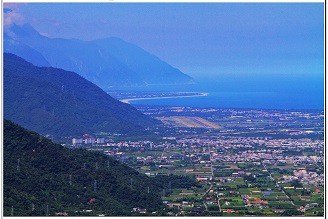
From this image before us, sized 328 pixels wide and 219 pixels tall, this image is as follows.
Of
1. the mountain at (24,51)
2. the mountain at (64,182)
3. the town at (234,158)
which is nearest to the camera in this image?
the mountain at (64,182)

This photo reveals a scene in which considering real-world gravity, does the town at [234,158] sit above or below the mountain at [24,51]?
below

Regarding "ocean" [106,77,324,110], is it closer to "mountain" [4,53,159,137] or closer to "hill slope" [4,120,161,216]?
"mountain" [4,53,159,137]

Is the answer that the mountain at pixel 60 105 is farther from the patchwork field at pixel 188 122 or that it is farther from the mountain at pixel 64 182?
the mountain at pixel 64 182

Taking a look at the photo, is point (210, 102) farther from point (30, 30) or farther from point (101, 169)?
point (101, 169)

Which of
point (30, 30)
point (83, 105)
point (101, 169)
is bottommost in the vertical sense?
point (101, 169)

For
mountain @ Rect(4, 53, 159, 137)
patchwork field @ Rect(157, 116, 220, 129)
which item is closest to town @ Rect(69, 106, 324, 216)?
patchwork field @ Rect(157, 116, 220, 129)

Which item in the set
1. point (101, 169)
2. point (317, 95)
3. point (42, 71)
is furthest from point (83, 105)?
point (101, 169)

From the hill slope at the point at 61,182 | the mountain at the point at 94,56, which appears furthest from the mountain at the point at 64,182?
the mountain at the point at 94,56
